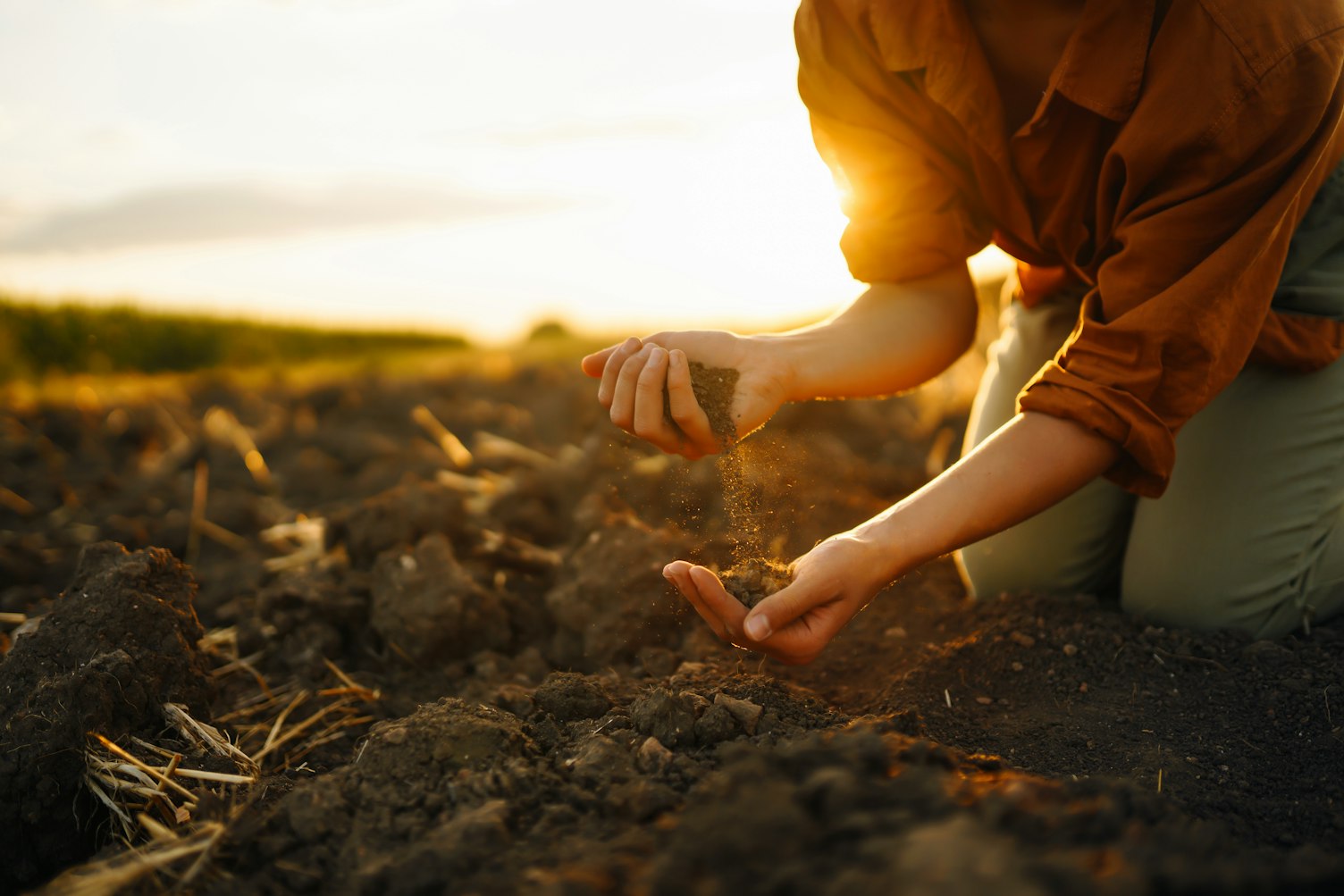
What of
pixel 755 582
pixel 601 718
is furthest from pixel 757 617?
pixel 601 718

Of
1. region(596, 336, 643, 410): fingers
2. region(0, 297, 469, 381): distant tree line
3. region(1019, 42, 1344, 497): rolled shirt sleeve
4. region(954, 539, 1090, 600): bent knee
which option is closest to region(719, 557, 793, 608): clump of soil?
region(596, 336, 643, 410): fingers

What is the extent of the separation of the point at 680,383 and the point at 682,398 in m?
0.03

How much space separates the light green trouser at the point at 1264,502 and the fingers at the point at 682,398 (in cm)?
129

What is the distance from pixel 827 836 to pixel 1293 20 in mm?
1513

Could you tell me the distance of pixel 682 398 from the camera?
1.72 meters

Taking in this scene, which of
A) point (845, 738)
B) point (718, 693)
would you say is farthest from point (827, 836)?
point (718, 693)

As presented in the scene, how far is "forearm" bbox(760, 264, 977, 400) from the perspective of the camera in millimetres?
2010

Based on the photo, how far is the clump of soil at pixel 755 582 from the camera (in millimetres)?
1593

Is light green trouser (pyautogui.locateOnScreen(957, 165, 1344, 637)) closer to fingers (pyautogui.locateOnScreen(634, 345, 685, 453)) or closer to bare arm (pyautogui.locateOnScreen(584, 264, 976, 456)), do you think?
bare arm (pyautogui.locateOnScreen(584, 264, 976, 456))

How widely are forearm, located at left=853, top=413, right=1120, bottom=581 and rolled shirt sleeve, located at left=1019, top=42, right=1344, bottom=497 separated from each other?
0.14 ft

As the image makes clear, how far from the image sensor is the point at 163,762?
1.67 m

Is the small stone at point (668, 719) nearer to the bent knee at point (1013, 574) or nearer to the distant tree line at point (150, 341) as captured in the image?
the bent knee at point (1013, 574)

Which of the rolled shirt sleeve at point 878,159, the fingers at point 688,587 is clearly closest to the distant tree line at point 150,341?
the rolled shirt sleeve at point 878,159

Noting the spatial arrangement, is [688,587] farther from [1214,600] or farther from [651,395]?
[1214,600]
